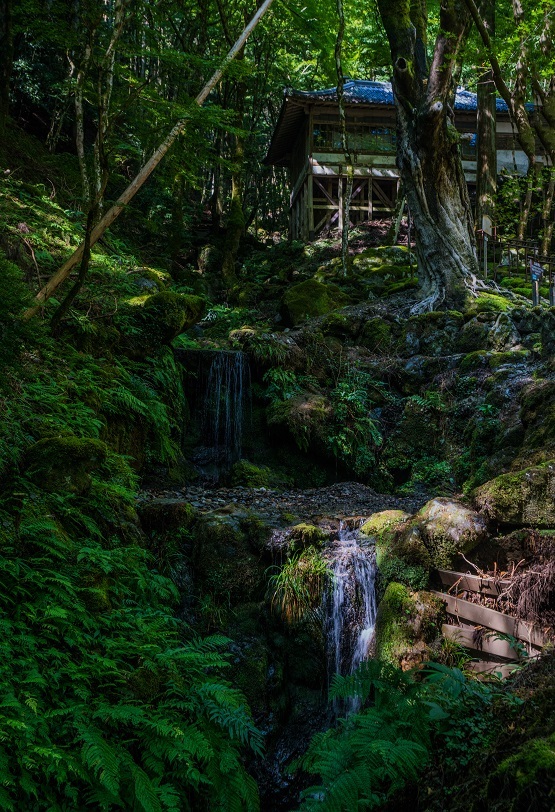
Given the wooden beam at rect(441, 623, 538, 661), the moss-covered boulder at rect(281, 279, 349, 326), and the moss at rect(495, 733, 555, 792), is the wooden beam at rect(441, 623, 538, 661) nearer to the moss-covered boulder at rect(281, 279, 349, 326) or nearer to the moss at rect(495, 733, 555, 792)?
the moss at rect(495, 733, 555, 792)

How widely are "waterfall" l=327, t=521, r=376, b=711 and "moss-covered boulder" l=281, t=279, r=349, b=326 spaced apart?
873 centimetres

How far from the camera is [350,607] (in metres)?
6.37

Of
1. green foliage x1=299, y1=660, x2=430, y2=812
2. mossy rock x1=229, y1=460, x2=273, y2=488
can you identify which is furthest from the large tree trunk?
green foliage x1=299, y1=660, x2=430, y2=812

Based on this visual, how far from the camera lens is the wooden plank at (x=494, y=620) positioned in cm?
477

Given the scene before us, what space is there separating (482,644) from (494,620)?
235mm

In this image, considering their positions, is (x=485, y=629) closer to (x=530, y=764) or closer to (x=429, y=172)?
(x=530, y=764)

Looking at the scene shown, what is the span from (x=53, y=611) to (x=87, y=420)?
3.22 m

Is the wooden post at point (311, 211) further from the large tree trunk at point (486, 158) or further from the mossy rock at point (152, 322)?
the mossy rock at point (152, 322)

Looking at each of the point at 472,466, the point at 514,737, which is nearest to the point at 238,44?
the point at 472,466

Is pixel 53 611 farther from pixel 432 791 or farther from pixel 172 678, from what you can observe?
pixel 432 791

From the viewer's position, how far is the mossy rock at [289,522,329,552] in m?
6.84

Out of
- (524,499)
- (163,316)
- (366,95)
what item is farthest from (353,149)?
(524,499)

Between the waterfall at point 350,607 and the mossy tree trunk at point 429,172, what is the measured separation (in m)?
8.09

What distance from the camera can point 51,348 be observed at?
8.04 m
